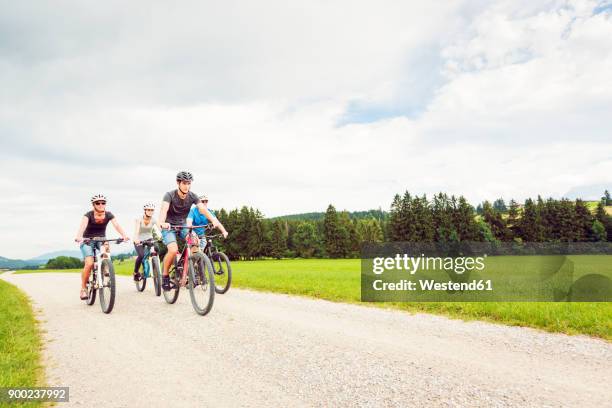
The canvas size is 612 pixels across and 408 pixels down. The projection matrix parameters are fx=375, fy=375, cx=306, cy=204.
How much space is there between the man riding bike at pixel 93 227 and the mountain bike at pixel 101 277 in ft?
0.35

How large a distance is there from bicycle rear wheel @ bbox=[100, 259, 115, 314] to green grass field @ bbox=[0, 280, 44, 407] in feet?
4.31

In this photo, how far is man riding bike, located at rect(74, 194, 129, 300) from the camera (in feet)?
30.2

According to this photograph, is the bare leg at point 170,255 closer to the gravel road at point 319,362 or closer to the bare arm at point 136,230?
the gravel road at point 319,362

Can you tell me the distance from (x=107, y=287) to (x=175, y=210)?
7.75 ft

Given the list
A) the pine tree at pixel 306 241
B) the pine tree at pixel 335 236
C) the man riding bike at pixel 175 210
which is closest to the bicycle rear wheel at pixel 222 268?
the man riding bike at pixel 175 210

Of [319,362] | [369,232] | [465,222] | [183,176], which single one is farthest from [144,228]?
[369,232]

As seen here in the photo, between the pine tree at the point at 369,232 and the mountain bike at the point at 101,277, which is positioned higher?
the pine tree at the point at 369,232

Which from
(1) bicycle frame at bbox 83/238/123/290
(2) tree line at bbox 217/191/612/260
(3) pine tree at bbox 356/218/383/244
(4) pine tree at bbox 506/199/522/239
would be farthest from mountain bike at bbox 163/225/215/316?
(4) pine tree at bbox 506/199/522/239

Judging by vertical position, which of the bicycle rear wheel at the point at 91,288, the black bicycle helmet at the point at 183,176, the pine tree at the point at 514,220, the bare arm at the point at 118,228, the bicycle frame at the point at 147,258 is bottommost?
the bicycle rear wheel at the point at 91,288

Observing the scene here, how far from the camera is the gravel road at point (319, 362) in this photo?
3.80 meters

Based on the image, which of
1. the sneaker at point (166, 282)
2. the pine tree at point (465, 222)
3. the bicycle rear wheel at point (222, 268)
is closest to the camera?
the sneaker at point (166, 282)

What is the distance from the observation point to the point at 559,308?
7566 millimetres

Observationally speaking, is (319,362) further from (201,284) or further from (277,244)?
(277,244)

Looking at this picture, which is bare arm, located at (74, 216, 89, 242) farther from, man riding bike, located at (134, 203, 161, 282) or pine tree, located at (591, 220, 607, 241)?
pine tree, located at (591, 220, 607, 241)
